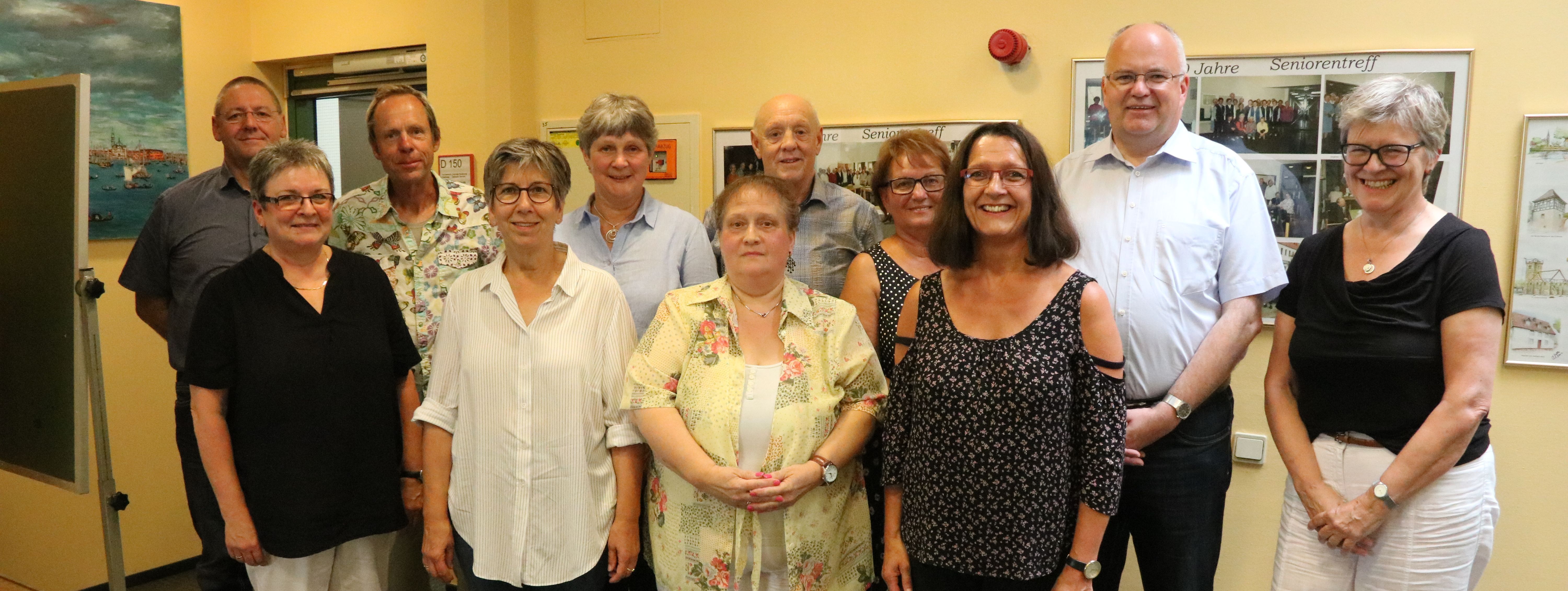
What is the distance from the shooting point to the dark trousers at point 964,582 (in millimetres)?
1817

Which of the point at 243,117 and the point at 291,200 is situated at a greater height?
the point at 243,117

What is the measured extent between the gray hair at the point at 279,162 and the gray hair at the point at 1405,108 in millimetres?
2209

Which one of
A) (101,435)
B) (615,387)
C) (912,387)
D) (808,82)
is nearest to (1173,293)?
(912,387)

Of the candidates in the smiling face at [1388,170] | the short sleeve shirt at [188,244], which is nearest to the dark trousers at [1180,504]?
the smiling face at [1388,170]

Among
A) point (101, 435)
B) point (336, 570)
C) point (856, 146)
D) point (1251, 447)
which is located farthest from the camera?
point (856, 146)

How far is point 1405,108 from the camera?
1.82 meters

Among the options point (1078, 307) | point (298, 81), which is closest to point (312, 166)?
point (1078, 307)

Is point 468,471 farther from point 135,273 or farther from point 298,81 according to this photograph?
point 298,81

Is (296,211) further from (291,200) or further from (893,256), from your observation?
(893,256)

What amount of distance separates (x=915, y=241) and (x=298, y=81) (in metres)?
3.60

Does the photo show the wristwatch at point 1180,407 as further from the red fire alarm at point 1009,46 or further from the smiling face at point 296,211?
the smiling face at point 296,211

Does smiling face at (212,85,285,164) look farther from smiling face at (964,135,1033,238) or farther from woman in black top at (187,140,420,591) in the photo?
smiling face at (964,135,1033,238)

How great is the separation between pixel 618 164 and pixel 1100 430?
4.52ft

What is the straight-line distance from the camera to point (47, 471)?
2.67 meters
